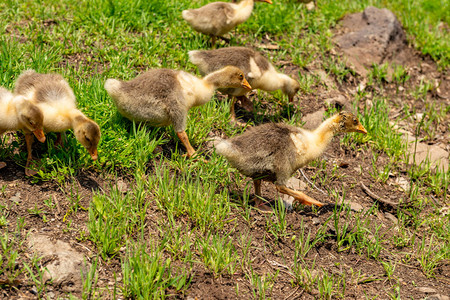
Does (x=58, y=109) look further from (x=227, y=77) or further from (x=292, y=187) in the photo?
(x=292, y=187)

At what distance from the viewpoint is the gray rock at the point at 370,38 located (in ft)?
28.9

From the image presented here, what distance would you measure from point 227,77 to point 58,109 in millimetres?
2037

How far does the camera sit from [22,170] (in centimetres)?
521

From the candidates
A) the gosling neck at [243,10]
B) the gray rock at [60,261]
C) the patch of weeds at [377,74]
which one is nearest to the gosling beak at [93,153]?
the gray rock at [60,261]

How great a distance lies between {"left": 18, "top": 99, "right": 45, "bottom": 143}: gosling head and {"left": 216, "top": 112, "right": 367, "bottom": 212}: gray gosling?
1.62 m

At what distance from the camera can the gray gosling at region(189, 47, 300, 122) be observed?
6.75m

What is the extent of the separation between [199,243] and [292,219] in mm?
1104

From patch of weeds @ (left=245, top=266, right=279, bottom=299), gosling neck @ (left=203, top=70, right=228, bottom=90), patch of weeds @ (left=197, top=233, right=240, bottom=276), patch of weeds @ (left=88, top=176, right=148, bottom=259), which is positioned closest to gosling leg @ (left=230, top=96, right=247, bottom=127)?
gosling neck @ (left=203, top=70, right=228, bottom=90)

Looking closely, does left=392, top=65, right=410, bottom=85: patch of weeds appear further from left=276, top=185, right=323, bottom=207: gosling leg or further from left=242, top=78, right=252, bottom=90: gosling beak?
left=276, top=185, right=323, bottom=207: gosling leg

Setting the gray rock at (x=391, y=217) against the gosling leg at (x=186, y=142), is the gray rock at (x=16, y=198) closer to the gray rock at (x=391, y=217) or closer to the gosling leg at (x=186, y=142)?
the gosling leg at (x=186, y=142)

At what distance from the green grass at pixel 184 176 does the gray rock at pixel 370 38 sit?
28 centimetres

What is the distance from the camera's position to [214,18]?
7.55 meters

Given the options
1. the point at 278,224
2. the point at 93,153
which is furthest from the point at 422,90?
the point at 93,153

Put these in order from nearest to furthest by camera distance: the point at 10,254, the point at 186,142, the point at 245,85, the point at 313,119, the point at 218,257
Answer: the point at 10,254 < the point at 218,257 < the point at 186,142 < the point at 245,85 < the point at 313,119
